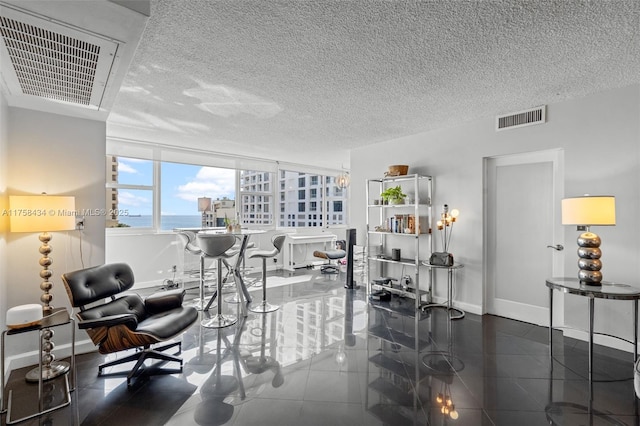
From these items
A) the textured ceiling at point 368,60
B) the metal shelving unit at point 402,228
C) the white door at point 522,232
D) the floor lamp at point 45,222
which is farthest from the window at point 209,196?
the white door at point 522,232

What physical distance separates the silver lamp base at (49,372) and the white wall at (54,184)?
0.26m

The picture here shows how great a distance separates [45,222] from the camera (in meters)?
2.51

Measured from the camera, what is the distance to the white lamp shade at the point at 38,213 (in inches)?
96.0

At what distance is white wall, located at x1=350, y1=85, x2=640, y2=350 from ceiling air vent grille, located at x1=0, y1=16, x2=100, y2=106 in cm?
422

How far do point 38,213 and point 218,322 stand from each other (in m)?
2.10

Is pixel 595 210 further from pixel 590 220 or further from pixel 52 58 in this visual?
pixel 52 58

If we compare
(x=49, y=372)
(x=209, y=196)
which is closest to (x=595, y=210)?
(x=49, y=372)

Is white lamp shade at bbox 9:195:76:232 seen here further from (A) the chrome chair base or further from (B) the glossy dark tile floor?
(A) the chrome chair base

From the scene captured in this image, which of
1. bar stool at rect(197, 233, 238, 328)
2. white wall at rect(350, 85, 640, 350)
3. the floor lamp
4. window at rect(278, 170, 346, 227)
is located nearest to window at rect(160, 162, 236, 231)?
window at rect(278, 170, 346, 227)

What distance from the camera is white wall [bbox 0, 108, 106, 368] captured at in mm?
2764

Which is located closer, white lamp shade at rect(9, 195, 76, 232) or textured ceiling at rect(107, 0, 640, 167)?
textured ceiling at rect(107, 0, 640, 167)

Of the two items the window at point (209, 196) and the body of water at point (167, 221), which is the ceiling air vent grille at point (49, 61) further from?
the body of water at point (167, 221)

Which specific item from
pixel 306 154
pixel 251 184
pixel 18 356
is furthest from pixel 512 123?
pixel 18 356

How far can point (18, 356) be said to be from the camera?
2.73 m
